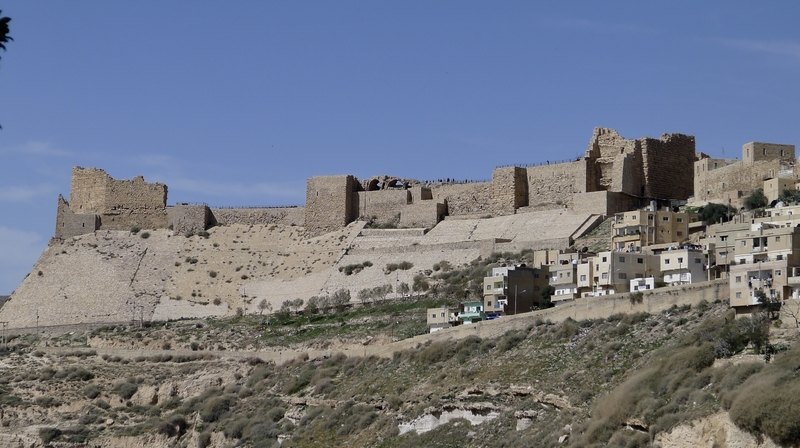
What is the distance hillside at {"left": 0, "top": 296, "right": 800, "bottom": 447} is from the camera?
31.5 metres

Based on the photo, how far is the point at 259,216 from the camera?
74438 mm

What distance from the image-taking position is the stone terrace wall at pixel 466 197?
226ft

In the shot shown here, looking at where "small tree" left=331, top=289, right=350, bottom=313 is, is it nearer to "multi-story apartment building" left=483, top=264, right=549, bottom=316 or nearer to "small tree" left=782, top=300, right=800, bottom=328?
"multi-story apartment building" left=483, top=264, right=549, bottom=316

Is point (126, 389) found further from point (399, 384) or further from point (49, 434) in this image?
point (399, 384)

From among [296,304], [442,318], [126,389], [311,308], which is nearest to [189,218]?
[296,304]

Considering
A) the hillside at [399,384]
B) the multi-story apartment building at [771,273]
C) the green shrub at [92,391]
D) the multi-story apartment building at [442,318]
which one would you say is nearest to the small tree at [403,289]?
the hillside at [399,384]

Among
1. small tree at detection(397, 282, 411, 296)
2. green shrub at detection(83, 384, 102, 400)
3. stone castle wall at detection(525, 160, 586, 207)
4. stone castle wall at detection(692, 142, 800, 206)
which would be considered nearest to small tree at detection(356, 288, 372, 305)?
small tree at detection(397, 282, 411, 296)

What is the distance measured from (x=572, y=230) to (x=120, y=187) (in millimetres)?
25458

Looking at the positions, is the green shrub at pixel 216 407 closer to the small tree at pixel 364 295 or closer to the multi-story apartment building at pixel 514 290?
the multi-story apartment building at pixel 514 290

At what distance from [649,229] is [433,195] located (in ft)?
65.4

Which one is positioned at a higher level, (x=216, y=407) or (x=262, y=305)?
(x=262, y=305)

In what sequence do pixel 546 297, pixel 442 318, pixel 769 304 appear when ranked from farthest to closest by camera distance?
pixel 442 318, pixel 546 297, pixel 769 304

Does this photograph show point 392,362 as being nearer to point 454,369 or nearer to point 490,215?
point 454,369

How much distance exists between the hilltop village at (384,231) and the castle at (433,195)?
7 cm
